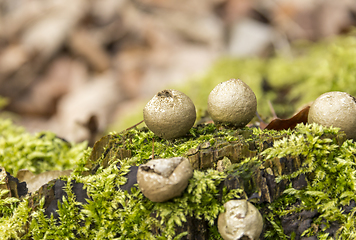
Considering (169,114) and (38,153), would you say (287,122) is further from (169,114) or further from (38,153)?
(38,153)

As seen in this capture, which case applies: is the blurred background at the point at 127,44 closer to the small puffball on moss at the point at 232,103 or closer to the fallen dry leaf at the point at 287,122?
the fallen dry leaf at the point at 287,122

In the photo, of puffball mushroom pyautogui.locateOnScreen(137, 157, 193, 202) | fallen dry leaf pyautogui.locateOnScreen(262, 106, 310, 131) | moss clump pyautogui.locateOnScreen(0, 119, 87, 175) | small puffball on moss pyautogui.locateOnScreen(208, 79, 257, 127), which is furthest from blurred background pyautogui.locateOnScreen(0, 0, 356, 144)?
puffball mushroom pyautogui.locateOnScreen(137, 157, 193, 202)

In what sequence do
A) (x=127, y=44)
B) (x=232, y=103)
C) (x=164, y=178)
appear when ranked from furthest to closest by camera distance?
(x=127, y=44)
(x=232, y=103)
(x=164, y=178)

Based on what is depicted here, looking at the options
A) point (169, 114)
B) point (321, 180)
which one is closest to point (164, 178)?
point (169, 114)

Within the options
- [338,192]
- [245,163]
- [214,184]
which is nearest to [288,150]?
[245,163]

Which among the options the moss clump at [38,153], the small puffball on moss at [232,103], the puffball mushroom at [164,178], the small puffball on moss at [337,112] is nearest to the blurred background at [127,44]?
the moss clump at [38,153]
